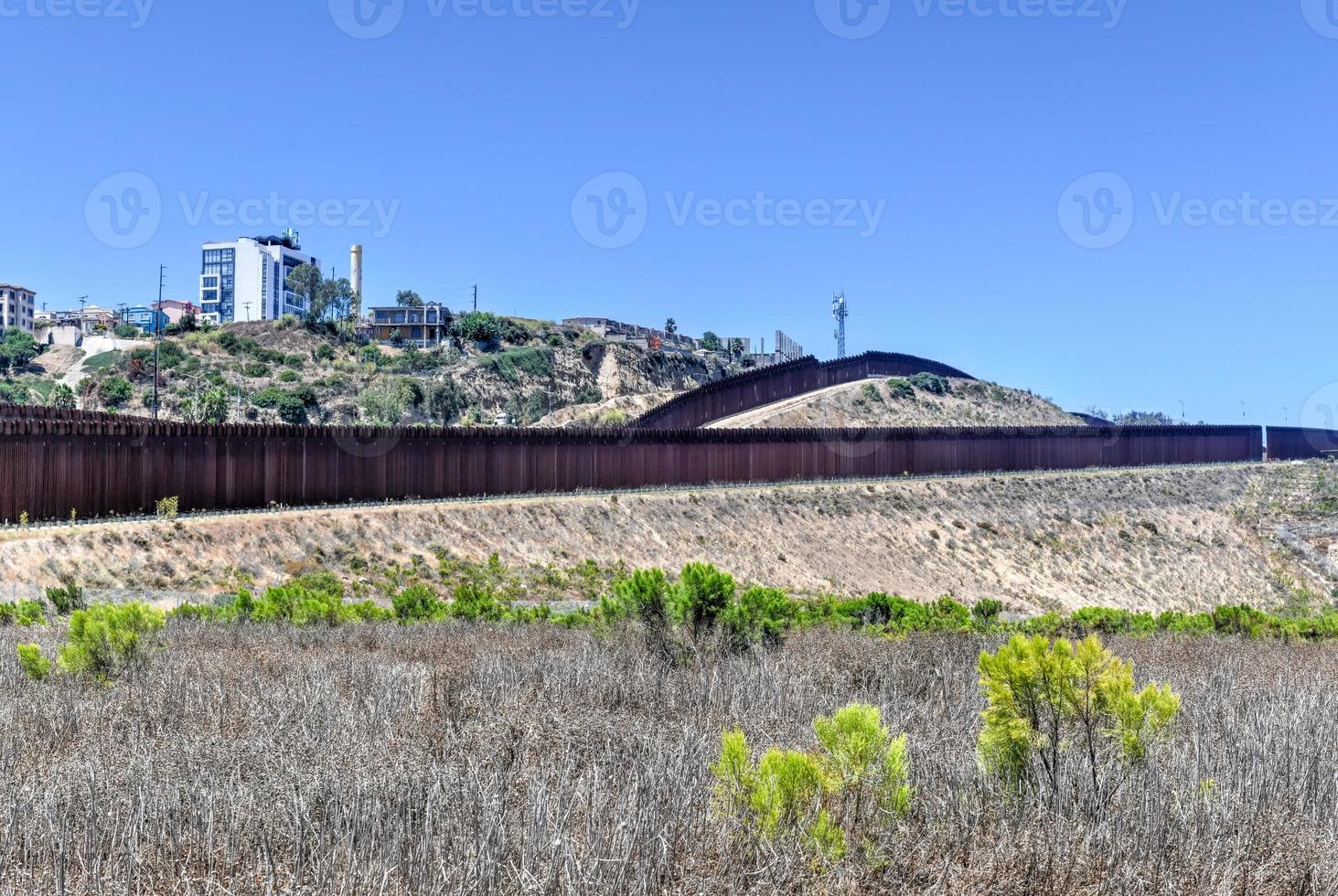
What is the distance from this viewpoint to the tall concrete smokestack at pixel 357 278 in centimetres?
9330

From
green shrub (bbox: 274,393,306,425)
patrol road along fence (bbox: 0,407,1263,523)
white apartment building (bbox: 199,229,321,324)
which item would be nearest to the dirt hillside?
patrol road along fence (bbox: 0,407,1263,523)

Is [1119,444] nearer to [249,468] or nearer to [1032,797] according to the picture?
[249,468]

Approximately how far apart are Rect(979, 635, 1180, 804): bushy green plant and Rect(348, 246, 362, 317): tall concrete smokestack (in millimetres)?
92271

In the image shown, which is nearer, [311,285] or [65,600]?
[65,600]

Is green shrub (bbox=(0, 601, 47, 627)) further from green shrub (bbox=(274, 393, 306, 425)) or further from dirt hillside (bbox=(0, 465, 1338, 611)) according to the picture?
green shrub (bbox=(274, 393, 306, 425))

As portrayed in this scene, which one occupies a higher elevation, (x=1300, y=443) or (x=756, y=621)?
(x=1300, y=443)

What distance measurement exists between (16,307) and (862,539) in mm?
144432

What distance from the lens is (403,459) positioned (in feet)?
99.1

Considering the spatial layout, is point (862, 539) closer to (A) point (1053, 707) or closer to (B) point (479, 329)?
(A) point (1053, 707)

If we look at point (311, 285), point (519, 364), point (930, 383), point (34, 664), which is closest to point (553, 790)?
point (34, 664)

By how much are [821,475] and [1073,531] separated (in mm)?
11163

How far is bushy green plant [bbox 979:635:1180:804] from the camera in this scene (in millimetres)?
5891

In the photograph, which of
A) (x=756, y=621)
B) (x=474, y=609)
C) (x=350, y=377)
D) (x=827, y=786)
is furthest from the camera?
(x=350, y=377)

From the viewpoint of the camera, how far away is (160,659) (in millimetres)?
10164
